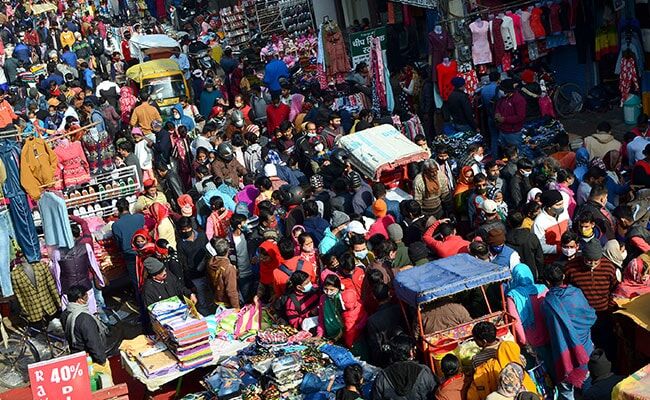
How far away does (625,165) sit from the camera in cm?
1335

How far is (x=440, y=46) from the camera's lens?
1822 cm

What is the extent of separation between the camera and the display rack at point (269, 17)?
26.2 m

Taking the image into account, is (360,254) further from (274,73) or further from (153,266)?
(274,73)

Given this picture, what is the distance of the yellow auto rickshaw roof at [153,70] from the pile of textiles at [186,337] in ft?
40.4

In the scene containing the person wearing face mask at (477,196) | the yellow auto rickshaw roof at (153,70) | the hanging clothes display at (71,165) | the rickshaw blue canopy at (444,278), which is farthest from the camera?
the yellow auto rickshaw roof at (153,70)

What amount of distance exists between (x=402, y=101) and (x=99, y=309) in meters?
7.80

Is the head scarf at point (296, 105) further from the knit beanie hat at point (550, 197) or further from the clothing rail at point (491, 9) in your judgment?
the knit beanie hat at point (550, 197)

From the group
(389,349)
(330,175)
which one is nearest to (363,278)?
(389,349)

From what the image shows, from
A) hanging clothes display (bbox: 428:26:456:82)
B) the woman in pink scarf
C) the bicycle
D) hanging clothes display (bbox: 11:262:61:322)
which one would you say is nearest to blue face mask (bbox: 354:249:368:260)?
the bicycle

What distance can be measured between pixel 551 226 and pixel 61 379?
17.8 feet

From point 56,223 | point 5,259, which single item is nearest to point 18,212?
point 56,223

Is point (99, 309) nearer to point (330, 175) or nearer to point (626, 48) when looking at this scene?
point (330, 175)

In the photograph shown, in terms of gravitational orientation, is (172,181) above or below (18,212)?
below

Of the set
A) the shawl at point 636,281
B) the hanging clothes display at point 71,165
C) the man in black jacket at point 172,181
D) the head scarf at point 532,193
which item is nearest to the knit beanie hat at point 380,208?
the head scarf at point 532,193
